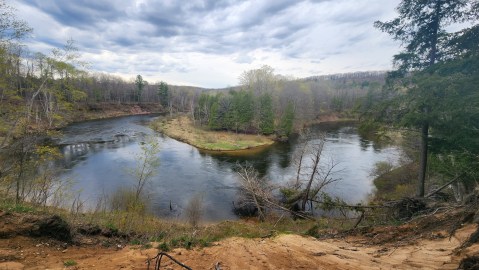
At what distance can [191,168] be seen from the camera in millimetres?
30953

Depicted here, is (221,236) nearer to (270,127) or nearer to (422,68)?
(422,68)

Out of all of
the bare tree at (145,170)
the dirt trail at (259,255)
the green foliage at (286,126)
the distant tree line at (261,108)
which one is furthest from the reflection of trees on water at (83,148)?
the green foliage at (286,126)

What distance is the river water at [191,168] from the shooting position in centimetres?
2248

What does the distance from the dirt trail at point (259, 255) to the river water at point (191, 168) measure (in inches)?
452

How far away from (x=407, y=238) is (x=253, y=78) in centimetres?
8032

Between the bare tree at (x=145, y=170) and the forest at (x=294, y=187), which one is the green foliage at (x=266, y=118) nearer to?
the forest at (x=294, y=187)

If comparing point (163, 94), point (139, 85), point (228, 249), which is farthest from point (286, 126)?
point (139, 85)

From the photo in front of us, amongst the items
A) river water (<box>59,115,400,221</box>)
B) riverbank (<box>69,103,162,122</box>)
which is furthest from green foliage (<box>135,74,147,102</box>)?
river water (<box>59,115,400,221</box>)

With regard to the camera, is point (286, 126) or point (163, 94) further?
point (163, 94)

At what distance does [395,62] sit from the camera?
14.4m

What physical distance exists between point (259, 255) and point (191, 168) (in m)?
23.9

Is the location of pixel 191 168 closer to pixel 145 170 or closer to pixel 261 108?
pixel 145 170

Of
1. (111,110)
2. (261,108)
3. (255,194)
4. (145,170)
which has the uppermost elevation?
(261,108)

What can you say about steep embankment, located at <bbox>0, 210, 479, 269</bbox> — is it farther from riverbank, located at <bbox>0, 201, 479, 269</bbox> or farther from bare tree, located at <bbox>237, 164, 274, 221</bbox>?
bare tree, located at <bbox>237, 164, 274, 221</bbox>
